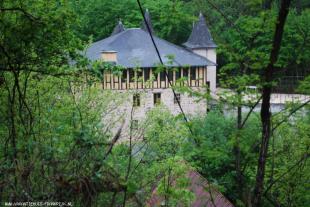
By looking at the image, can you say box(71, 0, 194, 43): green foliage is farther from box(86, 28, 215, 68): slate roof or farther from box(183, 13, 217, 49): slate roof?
box(86, 28, 215, 68): slate roof

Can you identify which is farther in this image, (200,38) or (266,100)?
(200,38)

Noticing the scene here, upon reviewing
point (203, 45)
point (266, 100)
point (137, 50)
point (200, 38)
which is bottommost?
point (266, 100)

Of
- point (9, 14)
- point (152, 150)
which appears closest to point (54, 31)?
point (9, 14)

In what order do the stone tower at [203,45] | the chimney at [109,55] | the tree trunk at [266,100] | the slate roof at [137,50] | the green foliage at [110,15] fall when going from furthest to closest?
the green foliage at [110,15]
the stone tower at [203,45]
the slate roof at [137,50]
the chimney at [109,55]
the tree trunk at [266,100]

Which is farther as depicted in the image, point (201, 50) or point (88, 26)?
point (88, 26)

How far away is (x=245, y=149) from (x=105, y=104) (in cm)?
733

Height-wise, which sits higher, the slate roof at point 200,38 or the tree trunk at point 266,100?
the slate roof at point 200,38

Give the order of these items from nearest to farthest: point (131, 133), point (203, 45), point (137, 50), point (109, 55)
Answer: point (131, 133)
point (109, 55)
point (137, 50)
point (203, 45)

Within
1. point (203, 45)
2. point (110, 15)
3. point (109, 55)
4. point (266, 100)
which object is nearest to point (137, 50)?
point (109, 55)

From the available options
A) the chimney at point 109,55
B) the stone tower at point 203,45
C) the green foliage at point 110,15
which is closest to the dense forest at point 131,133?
the chimney at point 109,55

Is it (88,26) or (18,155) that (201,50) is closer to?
(88,26)

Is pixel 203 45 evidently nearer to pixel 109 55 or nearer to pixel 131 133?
pixel 109 55

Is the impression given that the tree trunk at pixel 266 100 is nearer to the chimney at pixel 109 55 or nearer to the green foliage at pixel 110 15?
the chimney at pixel 109 55

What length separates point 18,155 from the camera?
10.3 feet
